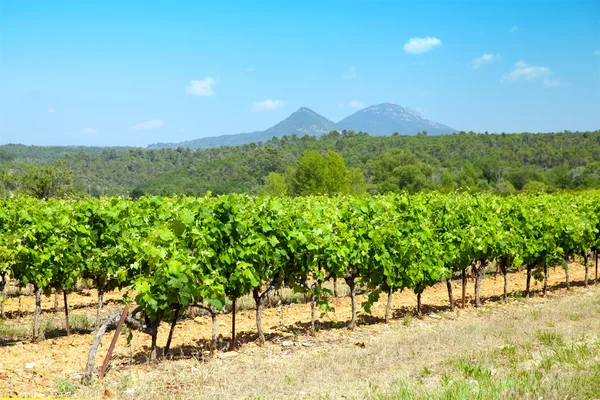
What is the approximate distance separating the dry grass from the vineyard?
78 cm

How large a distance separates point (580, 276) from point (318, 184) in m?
54.3

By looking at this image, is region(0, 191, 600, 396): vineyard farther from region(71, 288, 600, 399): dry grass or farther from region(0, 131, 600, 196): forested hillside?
region(0, 131, 600, 196): forested hillside

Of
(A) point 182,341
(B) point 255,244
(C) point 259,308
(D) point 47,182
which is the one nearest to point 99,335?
(B) point 255,244

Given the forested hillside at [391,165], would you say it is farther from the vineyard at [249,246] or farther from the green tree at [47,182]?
the vineyard at [249,246]

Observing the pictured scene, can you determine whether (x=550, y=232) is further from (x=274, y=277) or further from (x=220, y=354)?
(x=220, y=354)

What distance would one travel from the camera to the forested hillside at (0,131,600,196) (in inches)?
3317

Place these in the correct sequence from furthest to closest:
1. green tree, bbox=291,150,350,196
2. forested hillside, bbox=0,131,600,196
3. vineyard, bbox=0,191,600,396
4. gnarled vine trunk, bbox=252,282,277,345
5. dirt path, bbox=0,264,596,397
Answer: forested hillside, bbox=0,131,600,196, green tree, bbox=291,150,350,196, gnarled vine trunk, bbox=252,282,277,345, vineyard, bbox=0,191,600,396, dirt path, bbox=0,264,596,397

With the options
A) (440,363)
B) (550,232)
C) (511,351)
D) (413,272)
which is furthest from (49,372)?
(550,232)

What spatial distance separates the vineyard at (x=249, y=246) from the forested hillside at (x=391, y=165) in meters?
54.0

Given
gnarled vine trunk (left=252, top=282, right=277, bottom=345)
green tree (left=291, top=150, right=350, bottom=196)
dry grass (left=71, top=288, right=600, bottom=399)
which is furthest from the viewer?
green tree (left=291, top=150, right=350, bottom=196)

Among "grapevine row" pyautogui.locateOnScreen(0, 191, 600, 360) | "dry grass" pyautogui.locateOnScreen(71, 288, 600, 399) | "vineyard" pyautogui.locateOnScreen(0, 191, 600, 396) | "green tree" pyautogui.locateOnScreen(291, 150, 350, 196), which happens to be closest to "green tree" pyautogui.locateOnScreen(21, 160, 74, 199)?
"green tree" pyautogui.locateOnScreen(291, 150, 350, 196)

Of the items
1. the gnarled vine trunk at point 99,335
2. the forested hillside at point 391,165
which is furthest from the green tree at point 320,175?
the gnarled vine trunk at point 99,335

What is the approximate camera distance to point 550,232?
13977mm

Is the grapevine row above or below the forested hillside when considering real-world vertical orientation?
below
